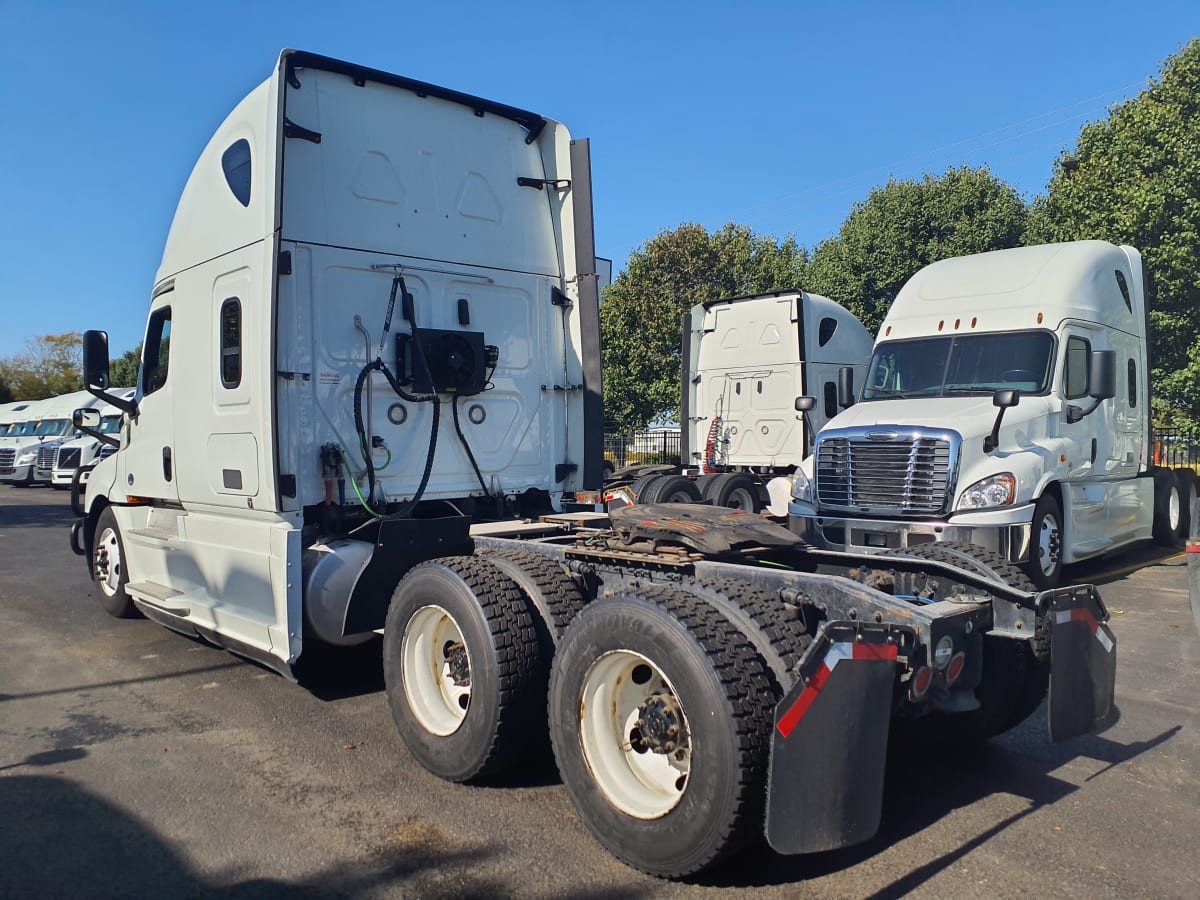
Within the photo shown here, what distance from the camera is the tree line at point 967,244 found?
17984mm

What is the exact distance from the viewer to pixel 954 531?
8398 mm

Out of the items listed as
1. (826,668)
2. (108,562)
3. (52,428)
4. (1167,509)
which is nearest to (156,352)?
(108,562)

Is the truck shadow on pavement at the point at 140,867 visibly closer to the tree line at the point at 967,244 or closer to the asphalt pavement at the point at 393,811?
the asphalt pavement at the point at 393,811

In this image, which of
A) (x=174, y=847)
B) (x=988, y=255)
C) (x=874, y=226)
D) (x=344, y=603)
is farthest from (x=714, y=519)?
(x=874, y=226)

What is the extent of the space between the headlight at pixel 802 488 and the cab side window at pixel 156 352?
6.44m

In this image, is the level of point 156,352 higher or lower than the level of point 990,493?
higher

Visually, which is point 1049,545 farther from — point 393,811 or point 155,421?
point 155,421

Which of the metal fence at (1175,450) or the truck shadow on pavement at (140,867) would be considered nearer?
the truck shadow on pavement at (140,867)

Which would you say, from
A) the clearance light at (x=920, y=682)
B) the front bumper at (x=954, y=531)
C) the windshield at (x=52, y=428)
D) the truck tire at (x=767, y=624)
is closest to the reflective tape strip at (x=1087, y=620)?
the clearance light at (x=920, y=682)

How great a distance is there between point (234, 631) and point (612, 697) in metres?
3.22

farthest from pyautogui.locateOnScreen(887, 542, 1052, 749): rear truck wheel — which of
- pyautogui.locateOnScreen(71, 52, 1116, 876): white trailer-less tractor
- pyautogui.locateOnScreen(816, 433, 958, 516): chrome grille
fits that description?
pyautogui.locateOnScreen(816, 433, 958, 516): chrome grille

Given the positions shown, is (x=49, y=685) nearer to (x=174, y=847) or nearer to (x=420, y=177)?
(x=174, y=847)

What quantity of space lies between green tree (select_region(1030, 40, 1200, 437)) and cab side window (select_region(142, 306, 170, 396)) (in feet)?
56.3

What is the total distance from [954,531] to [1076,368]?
2.69 meters
